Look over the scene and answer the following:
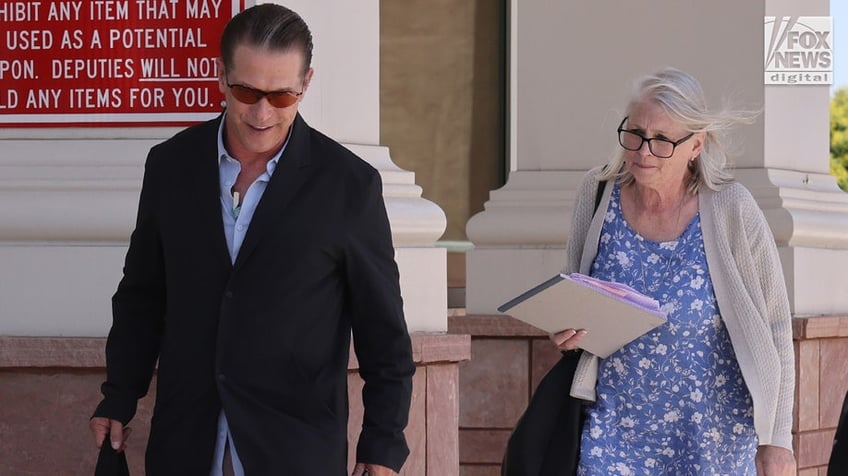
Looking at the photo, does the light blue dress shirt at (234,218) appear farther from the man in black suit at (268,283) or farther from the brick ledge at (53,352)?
the brick ledge at (53,352)

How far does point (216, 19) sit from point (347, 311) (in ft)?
5.62

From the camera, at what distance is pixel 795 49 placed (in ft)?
26.7

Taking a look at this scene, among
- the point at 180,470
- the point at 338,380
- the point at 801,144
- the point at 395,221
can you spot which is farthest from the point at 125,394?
the point at 801,144

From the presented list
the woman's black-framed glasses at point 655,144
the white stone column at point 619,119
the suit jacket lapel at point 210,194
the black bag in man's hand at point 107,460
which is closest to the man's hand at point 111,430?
the black bag in man's hand at point 107,460

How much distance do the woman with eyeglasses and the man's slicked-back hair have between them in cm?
118

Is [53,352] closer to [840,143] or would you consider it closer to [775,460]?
[775,460]

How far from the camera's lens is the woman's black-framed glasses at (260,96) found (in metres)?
3.56

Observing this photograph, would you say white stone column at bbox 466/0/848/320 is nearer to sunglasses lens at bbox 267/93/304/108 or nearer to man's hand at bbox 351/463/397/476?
man's hand at bbox 351/463/397/476

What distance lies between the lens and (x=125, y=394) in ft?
12.6

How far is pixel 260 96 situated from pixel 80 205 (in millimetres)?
1778

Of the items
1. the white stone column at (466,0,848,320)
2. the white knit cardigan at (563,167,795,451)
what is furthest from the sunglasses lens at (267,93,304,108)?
the white stone column at (466,0,848,320)

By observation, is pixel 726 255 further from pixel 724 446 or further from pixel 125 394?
pixel 125 394

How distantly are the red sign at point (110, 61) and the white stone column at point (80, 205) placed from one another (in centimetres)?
7

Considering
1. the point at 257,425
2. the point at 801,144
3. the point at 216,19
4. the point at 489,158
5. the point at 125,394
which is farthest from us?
the point at 489,158
